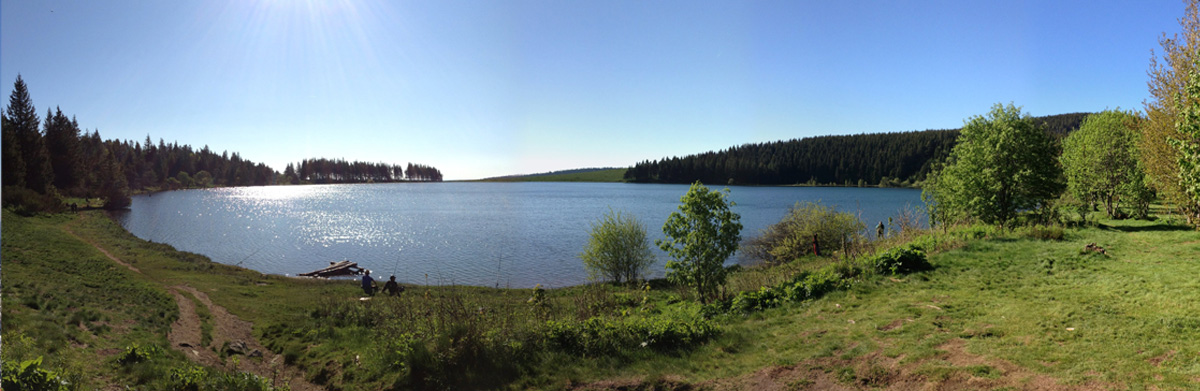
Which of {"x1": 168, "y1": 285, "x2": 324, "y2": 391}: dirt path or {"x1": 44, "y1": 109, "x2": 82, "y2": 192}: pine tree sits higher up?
{"x1": 44, "y1": 109, "x2": 82, "y2": 192}: pine tree

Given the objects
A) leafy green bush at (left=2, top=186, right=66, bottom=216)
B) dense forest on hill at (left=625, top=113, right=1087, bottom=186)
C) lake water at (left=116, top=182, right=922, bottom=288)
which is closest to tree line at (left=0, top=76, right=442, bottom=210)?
leafy green bush at (left=2, top=186, right=66, bottom=216)

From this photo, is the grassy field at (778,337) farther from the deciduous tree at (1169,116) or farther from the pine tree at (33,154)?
the pine tree at (33,154)

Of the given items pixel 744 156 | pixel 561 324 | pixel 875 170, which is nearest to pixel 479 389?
pixel 561 324

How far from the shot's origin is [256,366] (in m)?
12.2

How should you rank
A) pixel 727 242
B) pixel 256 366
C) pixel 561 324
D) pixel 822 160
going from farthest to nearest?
pixel 822 160 < pixel 727 242 < pixel 256 366 < pixel 561 324

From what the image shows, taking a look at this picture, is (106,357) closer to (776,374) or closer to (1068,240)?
(776,374)

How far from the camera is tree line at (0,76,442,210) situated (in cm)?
3338

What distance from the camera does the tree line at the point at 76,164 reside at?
33.4 metres

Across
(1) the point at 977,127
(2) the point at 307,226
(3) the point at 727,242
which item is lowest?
(2) the point at 307,226

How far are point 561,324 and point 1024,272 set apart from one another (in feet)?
41.5

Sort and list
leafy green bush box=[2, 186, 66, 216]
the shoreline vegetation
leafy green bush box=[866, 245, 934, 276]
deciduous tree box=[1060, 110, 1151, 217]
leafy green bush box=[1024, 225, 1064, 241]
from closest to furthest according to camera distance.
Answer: the shoreline vegetation
leafy green bush box=[866, 245, 934, 276]
leafy green bush box=[1024, 225, 1064, 241]
deciduous tree box=[1060, 110, 1151, 217]
leafy green bush box=[2, 186, 66, 216]

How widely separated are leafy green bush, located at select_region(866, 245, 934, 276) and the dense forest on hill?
149 meters

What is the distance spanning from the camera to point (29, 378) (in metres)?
6.54

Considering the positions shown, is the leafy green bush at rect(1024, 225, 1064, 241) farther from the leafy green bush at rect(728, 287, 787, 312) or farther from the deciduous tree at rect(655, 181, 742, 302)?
the deciduous tree at rect(655, 181, 742, 302)
